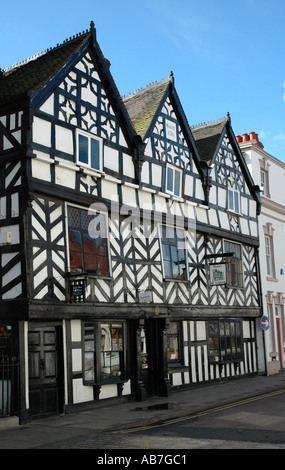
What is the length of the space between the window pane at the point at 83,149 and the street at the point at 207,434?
748 cm

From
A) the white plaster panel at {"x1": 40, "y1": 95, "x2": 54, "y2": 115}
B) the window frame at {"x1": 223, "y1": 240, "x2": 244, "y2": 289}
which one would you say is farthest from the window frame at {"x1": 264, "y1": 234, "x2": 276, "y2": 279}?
the white plaster panel at {"x1": 40, "y1": 95, "x2": 54, "y2": 115}

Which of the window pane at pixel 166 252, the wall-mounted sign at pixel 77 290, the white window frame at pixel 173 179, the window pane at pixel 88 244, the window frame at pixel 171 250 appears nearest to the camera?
the wall-mounted sign at pixel 77 290

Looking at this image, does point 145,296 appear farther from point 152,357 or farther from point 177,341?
point 177,341

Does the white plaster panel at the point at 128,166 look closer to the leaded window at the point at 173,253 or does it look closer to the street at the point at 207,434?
the leaded window at the point at 173,253

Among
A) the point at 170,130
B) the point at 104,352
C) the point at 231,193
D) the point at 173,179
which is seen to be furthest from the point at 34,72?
the point at 231,193

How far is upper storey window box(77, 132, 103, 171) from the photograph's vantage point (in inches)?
611

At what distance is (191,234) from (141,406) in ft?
23.3

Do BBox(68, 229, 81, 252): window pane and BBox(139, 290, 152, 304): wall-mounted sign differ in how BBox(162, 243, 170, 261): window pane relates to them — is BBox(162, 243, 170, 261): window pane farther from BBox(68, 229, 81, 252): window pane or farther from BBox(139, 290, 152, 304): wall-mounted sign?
BBox(68, 229, 81, 252): window pane

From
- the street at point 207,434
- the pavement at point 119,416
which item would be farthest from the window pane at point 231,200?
the street at point 207,434

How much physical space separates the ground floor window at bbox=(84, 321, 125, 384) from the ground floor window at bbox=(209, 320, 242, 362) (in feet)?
17.6

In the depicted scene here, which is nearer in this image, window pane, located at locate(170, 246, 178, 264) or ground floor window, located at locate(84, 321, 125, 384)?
ground floor window, located at locate(84, 321, 125, 384)

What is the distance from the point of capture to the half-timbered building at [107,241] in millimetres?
13828

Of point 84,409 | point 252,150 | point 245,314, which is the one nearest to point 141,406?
point 84,409

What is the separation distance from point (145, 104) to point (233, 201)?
5.85 metres
